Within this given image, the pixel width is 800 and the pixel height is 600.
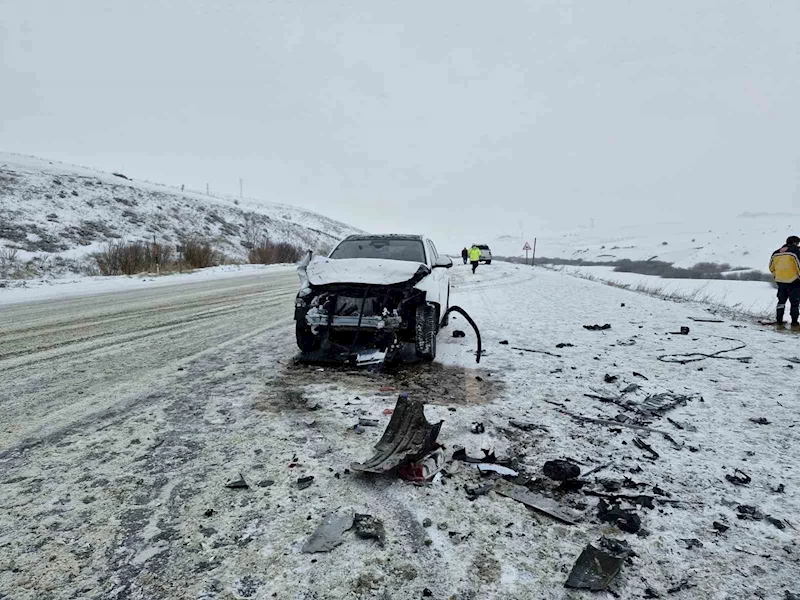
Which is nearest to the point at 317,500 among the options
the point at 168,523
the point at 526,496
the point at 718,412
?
the point at 168,523

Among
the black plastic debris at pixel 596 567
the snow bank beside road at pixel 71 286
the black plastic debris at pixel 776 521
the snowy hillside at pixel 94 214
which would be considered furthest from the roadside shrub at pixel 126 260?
the black plastic debris at pixel 776 521

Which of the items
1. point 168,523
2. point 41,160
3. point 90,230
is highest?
point 41,160

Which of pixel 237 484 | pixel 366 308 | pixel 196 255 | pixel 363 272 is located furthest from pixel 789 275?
pixel 196 255

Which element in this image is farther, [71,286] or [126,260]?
[126,260]

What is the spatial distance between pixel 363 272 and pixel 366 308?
1.82 ft

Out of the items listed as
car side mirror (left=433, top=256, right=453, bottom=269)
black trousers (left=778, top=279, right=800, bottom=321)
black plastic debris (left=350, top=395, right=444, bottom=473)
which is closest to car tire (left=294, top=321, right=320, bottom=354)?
car side mirror (left=433, top=256, right=453, bottom=269)

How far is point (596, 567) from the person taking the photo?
176cm

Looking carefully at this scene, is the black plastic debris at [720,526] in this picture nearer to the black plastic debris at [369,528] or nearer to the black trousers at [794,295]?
the black plastic debris at [369,528]

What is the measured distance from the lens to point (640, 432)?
314 centimetres

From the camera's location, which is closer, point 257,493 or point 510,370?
point 257,493

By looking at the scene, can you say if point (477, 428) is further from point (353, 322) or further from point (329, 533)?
point (353, 322)

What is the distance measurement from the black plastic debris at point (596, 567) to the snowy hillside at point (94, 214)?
81.3 ft

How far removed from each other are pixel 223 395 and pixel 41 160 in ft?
167

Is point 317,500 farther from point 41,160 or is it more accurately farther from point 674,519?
point 41,160
